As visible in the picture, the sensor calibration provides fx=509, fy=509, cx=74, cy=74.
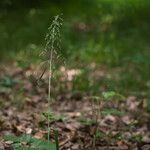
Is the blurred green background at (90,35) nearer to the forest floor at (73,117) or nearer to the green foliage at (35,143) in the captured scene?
the forest floor at (73,117)

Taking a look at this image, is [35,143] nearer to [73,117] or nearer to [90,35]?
[73,117]

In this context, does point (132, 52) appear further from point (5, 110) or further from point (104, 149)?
point (104, 149)

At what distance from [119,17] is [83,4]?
3.62 feet

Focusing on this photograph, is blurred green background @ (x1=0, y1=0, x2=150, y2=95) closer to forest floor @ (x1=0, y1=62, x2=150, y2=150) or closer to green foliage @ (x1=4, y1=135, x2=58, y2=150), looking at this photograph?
forest floor @ (x1=0, y1=62, x2=150, y2=150)

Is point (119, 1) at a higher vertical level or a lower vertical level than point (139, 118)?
higher

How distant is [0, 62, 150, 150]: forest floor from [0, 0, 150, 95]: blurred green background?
0.84 ft

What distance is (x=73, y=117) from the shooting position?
4570 mm

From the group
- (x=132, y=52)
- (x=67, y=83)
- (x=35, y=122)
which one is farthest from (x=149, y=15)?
(x=35, y=122)

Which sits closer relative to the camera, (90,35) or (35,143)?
(35,143)

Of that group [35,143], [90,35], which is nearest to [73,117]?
[35,143]

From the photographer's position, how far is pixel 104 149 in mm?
3682

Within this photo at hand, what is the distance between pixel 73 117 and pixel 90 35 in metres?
4.53

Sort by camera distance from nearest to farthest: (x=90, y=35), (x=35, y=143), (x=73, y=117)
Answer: (x=35, y=143) → (x=73, y=117) → (x=90, y=35)

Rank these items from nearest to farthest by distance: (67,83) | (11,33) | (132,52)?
(67,83) < (132,52) < (11,33)
